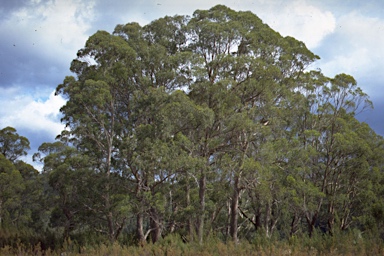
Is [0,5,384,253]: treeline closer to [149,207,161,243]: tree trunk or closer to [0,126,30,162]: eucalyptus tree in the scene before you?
[149,207,161,243]: tree trunk

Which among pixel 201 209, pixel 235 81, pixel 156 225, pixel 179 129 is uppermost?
pixel 235 81

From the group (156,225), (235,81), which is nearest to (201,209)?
(156,225)

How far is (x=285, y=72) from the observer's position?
2492 centimetres

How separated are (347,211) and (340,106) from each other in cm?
808

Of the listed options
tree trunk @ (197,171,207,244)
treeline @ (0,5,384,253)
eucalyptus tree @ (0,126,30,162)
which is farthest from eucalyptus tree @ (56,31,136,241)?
eucalyptus tree @ (0,126,30,162)

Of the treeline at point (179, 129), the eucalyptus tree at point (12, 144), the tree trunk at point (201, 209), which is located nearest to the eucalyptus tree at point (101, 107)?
the treeline at point (179, 129)

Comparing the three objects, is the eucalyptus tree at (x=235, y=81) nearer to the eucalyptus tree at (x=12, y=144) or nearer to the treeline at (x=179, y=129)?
the treeline at (x=179, y=129)

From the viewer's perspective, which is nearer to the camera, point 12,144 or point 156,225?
point 156,225

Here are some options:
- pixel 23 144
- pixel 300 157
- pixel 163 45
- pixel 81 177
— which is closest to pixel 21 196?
pixel 23 144

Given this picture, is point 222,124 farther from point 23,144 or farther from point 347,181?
point 23,144

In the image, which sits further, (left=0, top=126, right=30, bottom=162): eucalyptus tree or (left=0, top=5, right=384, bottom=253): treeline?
(left=0, top=126, right=30, bottom=162): eucalyptus tree

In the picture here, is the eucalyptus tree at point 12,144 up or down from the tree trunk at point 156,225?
up

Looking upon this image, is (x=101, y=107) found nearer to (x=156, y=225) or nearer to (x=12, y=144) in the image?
(x=156, y=225)

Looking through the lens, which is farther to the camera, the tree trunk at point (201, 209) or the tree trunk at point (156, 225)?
the tree trunk at point (201, 209)
